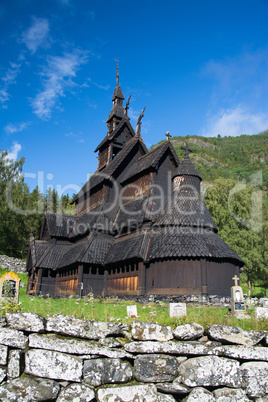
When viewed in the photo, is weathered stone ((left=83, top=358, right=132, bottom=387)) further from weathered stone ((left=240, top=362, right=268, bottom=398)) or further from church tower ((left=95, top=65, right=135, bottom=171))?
church tower ((left=95, top=65, right=135, bottom=171))

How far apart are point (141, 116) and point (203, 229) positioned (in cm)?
1143

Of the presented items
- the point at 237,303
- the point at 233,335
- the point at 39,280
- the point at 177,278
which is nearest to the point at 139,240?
the point at 177,278

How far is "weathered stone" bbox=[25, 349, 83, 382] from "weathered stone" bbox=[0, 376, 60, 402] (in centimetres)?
13

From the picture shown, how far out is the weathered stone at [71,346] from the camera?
21.8 feet

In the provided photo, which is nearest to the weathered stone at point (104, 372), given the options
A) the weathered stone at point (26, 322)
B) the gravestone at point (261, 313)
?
the weathered stone at point (26, 322)

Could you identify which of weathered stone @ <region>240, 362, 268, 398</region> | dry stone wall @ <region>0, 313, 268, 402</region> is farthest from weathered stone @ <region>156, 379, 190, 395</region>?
weathered stone @ <region>240, 362, 268, 398</region>

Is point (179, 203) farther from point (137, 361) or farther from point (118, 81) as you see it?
point (118, 81)

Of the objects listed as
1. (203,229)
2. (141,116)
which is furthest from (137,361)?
A: (141,116)

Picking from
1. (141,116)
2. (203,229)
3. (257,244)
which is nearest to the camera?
(203,229)

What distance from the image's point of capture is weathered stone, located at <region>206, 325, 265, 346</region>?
285 inches

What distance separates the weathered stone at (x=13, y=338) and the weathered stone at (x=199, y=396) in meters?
3.48

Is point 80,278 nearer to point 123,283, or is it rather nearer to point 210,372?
point 123,283

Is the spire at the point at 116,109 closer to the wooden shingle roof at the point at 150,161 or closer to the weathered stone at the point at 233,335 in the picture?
the wooden shingle roof at the point at 150,161

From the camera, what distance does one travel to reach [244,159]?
16738 centimetres
